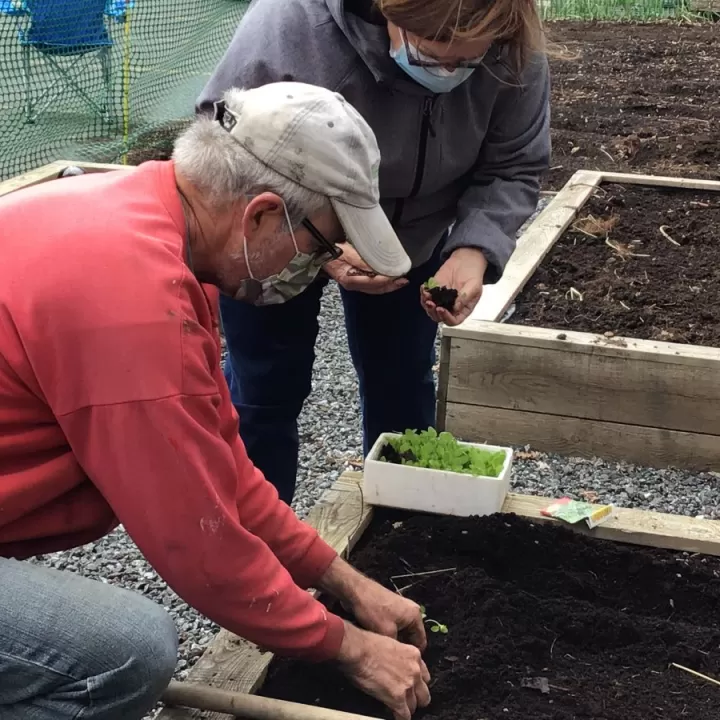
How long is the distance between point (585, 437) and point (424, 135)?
1576 millimetres

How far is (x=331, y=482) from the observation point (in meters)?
3.72

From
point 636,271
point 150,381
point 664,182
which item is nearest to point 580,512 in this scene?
point 150,381

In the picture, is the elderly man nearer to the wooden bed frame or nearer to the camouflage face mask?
the camouflage face mask

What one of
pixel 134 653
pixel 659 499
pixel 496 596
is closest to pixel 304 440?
pixel 659 499

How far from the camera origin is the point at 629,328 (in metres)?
4.16

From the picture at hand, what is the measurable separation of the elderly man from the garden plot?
1.13 ft

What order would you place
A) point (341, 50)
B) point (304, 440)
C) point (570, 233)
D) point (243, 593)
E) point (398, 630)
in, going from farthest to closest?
point (570, 233) → point (304, 440) → point (341, 50) → point (398, 630) → point (243, 593)

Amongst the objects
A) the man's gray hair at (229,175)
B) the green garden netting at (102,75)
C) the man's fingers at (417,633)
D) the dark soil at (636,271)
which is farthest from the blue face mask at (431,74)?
the green garden netting at (102,75)

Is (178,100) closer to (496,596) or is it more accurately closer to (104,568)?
(104,568)

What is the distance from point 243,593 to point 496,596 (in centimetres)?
94

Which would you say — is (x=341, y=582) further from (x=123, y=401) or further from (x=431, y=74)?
(x=431, y=74)

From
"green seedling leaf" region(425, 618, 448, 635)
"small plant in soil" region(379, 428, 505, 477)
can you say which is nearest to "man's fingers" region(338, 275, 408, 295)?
"small plant in soil" region(379, 428, 505, 477)

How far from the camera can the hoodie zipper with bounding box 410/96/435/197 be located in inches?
99.0

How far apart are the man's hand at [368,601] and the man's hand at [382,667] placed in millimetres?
135
